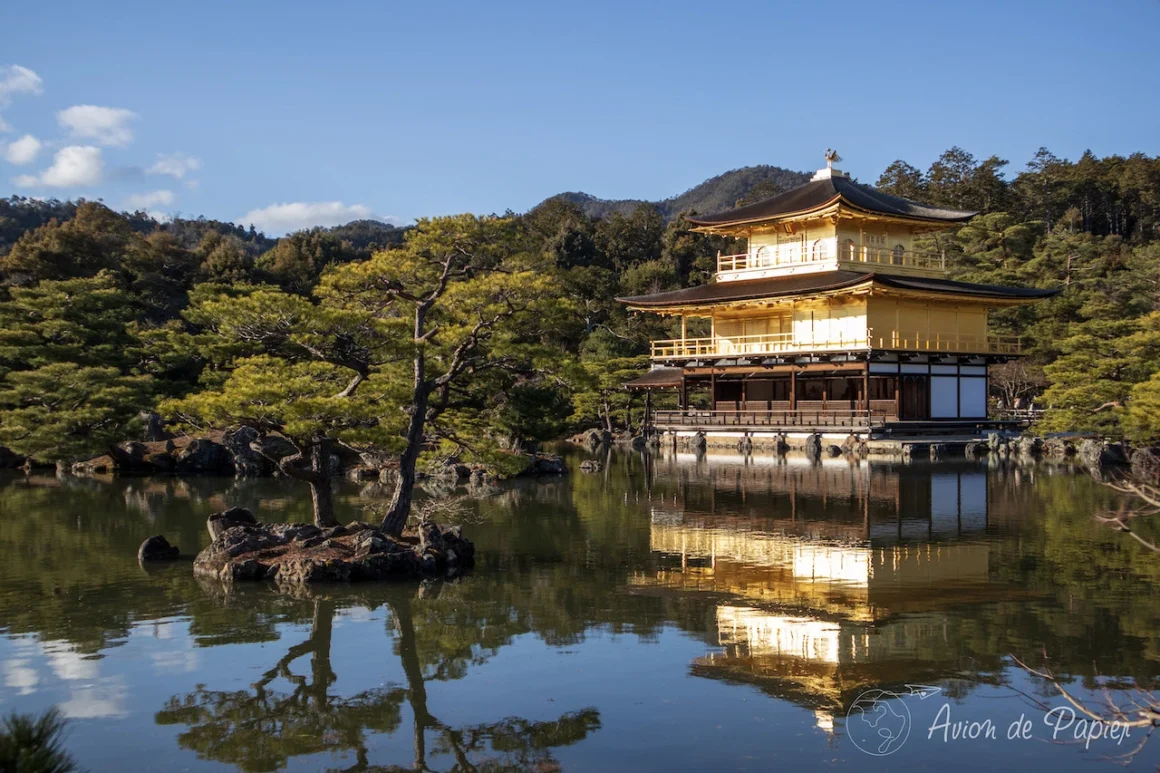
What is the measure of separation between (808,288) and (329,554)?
78.0 feet

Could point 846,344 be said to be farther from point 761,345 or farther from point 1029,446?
point 1029,446

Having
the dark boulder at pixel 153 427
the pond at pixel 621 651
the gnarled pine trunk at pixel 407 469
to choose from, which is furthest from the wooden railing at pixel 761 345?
the gnarled pine trunk at pixel 407 469

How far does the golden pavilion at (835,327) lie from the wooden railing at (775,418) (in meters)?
0.05

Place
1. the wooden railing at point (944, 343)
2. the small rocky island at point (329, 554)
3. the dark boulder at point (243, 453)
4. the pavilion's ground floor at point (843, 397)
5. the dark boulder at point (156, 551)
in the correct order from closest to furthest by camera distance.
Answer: the small rocky island at point (329, 554), the dark boulder at point (156, 551), the dark boulder at point (243, 453), the pavilion's ground floor at point (843, 397), the wooden railing at point (944, 343)

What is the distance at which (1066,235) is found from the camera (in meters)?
44.1

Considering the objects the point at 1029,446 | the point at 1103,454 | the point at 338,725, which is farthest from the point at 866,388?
the point at 338,725

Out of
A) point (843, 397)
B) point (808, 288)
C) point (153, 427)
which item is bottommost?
point (153, 427)

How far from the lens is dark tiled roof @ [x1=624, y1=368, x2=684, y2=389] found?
36969mm

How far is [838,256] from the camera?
1368 inches

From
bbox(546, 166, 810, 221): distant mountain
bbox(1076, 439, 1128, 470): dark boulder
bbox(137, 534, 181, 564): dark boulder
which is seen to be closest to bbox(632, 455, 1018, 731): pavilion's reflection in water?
bbox(1076, 439, 1128, 470): dark boulder

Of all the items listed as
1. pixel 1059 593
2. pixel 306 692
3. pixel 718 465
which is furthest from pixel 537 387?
pixel 306 692

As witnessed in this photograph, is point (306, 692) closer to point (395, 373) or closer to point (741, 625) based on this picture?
point (741, 625)

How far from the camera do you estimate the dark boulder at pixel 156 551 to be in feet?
42.5

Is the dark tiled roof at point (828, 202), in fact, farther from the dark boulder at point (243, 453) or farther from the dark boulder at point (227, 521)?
the dark boulder at point (227, 521)
